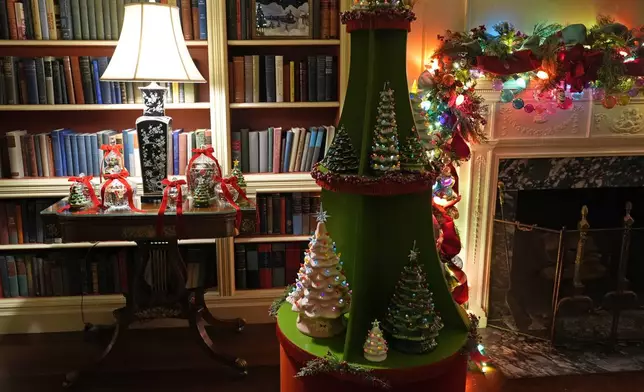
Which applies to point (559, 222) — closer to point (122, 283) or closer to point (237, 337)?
point (237, 337)

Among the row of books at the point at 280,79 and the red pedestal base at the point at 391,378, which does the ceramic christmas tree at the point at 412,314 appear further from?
the row of books at the point at 280,79

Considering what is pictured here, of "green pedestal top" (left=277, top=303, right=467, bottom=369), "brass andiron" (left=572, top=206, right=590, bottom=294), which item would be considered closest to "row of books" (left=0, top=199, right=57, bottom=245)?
"green pedestal top" (left=277, top=303, right=467, bottom=369)

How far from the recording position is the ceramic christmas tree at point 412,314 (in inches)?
63.9

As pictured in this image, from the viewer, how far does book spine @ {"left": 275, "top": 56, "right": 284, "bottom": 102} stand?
2.69m

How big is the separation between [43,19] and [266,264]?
1615 millimetres

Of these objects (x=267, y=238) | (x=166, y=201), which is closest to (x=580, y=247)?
(x=267, y=238)

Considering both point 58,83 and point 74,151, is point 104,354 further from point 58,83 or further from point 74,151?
point 58,83

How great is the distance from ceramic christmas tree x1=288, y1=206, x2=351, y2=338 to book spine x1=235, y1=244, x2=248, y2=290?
120 cm

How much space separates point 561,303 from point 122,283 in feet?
7.51

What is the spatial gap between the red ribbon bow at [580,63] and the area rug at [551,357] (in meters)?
1.31

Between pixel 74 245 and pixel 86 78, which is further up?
pixel 86 78

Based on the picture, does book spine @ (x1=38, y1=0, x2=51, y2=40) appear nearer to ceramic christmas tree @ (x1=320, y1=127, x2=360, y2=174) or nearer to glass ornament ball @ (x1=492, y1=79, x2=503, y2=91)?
ceramic christmas tree @ (x1=320, y1=127, x2=360, y2=174)

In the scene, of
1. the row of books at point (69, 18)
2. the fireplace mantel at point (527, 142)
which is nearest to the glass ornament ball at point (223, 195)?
the row of books at point (69, 18)

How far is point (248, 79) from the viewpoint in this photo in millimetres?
2705
